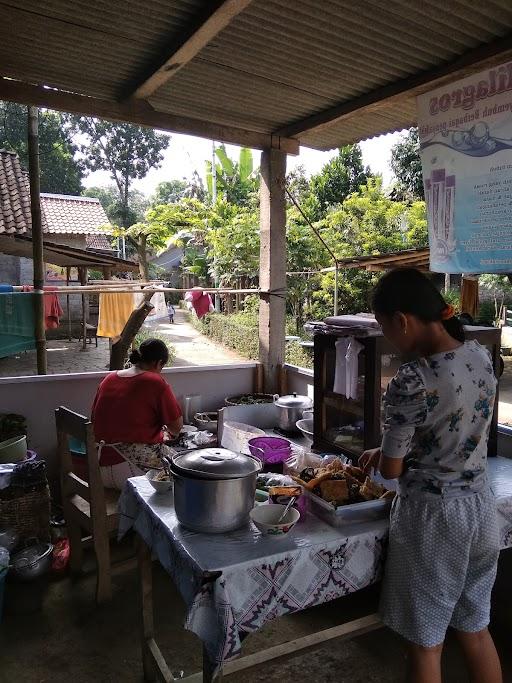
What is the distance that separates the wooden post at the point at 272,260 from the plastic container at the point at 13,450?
226 cm

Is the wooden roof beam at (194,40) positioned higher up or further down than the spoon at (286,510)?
higher up

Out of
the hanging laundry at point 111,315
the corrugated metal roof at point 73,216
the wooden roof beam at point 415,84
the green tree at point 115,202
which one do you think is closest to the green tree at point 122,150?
the green tree at point 115,202

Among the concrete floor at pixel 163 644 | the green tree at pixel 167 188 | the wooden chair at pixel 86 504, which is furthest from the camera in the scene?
the green tree at pixel 167 188

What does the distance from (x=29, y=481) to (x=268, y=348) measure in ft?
8.07

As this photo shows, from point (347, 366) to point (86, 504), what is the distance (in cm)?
189

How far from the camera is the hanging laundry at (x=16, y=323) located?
4.78 metres

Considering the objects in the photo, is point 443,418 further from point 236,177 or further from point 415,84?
point 236,177

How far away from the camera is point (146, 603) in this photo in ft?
8.05

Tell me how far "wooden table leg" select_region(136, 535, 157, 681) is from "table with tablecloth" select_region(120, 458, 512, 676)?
284 millimetres

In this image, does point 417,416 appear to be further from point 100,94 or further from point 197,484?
point 100,94

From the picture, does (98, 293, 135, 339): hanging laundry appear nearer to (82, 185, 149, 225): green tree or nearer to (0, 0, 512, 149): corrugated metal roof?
(0, 0, 512, 149): corrugated metal roof

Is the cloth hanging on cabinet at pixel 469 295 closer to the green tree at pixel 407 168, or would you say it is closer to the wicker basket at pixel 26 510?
the wicker basket at pixel 26 510

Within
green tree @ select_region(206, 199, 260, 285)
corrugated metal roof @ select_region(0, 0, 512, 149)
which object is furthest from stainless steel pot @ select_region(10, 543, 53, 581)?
green tree @ select_region(206, 199, 260, 285)

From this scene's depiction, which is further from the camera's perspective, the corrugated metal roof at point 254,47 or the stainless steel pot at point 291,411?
the stainless steel pot at point 291,411
